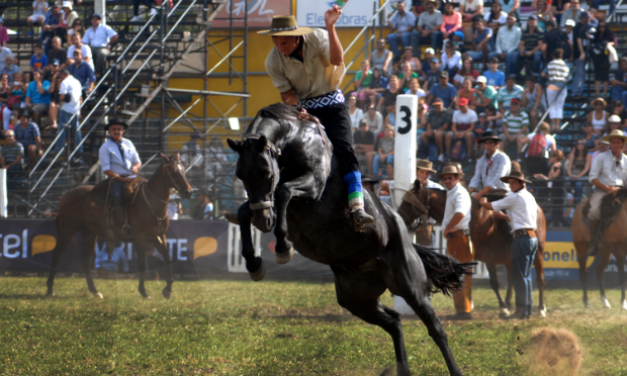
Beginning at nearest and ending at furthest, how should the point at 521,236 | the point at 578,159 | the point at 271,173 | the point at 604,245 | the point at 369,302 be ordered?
the point at 271,173 < the point at 369,302 < the point at 521,236 < the point at 604,245 < the point at 578,159

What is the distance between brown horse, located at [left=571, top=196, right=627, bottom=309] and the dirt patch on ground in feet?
11.5

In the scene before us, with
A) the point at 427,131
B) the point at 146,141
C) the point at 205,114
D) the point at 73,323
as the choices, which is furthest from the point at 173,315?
the point at 205,114

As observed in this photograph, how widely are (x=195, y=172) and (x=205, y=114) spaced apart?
5164 millimetres

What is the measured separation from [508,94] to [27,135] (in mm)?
10451

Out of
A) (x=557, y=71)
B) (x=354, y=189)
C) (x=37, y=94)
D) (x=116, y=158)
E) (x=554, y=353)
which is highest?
(x=557, y=71)

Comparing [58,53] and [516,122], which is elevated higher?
[58,53]

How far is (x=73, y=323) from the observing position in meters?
8.62

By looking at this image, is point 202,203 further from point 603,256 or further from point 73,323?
point 603,256

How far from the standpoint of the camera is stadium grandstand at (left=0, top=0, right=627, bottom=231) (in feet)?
44.3

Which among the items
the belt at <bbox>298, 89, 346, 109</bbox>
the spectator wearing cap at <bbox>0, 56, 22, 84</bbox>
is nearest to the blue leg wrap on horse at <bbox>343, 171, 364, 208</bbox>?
the belt at <bbox>298, 89, 346, 109</bbox>

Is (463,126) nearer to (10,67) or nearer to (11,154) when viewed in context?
(11,154)

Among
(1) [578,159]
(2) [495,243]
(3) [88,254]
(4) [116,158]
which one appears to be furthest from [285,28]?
(1) [578,159]

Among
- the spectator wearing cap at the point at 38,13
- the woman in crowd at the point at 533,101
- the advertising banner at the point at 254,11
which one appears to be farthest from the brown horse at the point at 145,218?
the advertising banner at the point at 254,11

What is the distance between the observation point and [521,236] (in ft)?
32.3
